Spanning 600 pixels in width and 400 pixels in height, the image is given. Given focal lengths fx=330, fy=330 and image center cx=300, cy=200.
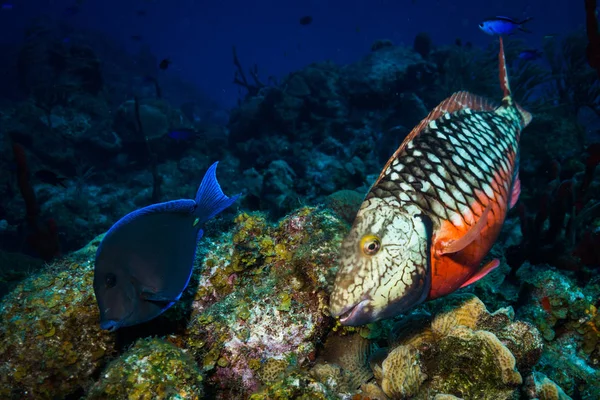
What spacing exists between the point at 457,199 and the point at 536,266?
10.3ft

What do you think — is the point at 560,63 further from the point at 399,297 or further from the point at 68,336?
the point at 68,336

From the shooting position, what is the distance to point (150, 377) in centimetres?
176

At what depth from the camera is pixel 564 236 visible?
416 cm

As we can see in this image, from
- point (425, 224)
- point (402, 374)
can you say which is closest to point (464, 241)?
point (425, 224)

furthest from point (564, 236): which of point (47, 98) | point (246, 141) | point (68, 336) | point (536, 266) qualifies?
point (47, 98)

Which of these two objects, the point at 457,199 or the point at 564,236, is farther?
the point at 564,236

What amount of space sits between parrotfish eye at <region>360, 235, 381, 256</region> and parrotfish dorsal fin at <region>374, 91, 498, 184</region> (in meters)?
0.61

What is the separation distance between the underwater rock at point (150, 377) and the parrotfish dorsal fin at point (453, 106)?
1.77m

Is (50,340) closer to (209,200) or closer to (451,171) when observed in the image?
(209,200)

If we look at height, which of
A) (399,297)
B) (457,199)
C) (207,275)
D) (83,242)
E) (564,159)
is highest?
(457,199)

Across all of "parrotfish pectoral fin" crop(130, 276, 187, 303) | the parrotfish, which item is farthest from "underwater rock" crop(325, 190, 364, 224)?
"parrotfish pectoral fin" crop(130, 276, 187, 303)

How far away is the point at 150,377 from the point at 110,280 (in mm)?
563

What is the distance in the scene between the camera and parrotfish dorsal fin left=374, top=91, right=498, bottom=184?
222 cm

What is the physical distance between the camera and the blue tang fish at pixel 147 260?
5.93ft
